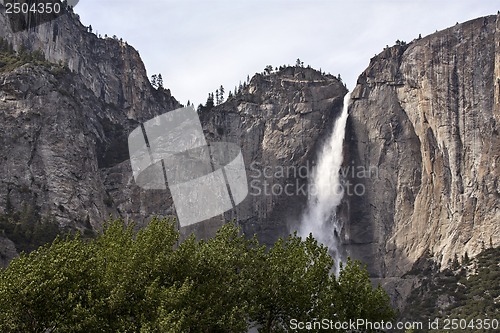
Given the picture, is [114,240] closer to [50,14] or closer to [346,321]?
[346,321]

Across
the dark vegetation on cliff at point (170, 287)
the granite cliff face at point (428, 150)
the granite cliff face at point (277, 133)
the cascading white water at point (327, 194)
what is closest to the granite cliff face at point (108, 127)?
the granite cliff face at point (277, 133)

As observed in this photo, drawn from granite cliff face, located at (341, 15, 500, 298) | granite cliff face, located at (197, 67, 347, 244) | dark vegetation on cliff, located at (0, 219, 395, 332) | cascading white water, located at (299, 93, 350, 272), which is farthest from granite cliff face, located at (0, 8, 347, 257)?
dark vegetation on cliff, located at (0, 219, 395, 332)

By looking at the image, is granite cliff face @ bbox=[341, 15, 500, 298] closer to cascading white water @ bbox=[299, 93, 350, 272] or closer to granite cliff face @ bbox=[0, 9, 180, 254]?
cascading white water @ bbox=[299, 93, 350, 272]

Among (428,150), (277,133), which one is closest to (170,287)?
(428,150)

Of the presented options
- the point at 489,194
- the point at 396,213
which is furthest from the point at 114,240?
the point at 396,213

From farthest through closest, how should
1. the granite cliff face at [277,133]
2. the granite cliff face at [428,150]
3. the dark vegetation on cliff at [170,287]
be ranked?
the granite cliff face at [277,133] < the granite cliff face at [428,150] < the dark vegetation on cliff at [170,287]

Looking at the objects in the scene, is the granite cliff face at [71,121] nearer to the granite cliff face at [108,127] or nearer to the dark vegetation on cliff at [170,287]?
the granite cliff face at [108,127]
